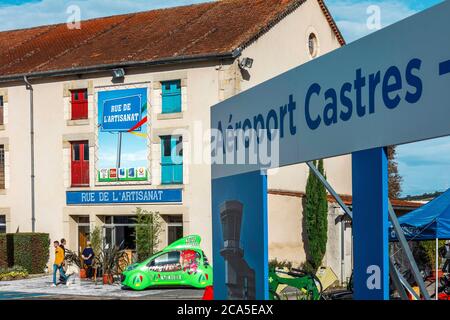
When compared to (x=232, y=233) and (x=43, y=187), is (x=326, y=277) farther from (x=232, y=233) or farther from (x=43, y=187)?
(x=43, y=187)

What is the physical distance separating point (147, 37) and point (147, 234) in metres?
8.52

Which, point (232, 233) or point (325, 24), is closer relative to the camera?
point (232, 233)

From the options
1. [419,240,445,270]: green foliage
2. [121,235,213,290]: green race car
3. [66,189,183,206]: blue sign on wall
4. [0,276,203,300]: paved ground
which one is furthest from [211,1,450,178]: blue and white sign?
[66,189,183,206]: blue sign on wall

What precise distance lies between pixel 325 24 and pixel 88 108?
426 inches

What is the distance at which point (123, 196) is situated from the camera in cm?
2864

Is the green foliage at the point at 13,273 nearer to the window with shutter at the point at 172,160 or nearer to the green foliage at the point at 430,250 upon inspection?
the window with shutter at the point at 172,160

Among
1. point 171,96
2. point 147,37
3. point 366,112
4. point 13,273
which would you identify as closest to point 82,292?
point 13,273

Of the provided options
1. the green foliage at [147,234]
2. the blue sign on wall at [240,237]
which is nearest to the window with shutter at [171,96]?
the green foliage at [147,234]

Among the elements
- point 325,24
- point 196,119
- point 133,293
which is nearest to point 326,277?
A: point 133,293

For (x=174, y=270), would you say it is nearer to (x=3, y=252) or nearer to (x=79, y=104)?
(x=3, y=252)

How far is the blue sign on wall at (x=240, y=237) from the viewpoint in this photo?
10.6 metres

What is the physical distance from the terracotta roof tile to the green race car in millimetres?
7265

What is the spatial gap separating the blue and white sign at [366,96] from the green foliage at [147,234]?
16965mm
